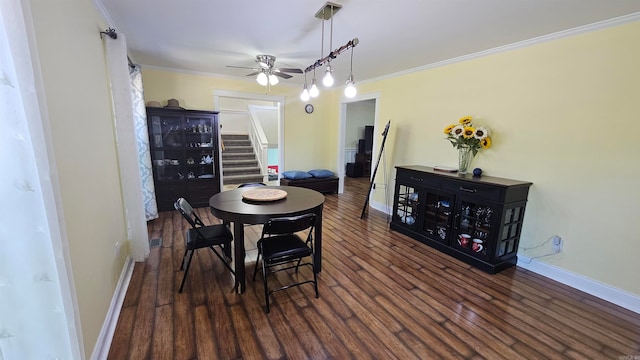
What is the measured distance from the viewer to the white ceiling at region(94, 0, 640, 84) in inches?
84.4

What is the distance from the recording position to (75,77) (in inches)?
66.0

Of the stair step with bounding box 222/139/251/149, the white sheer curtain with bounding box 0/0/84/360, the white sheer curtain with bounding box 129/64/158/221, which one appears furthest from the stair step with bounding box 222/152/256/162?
the white sheer curtain with bounding box 0/0/84/360

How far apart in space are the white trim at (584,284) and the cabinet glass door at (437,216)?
845 millimetres

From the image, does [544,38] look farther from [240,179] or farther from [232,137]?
[232,137]

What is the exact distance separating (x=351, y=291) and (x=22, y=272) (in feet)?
7.09

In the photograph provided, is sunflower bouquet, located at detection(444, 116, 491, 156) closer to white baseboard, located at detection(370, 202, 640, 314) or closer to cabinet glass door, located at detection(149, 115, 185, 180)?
white baseboard, located at detection(370, 202, 640, 314)

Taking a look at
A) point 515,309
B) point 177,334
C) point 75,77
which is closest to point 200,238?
point 177,334

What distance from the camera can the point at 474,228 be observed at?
299cm

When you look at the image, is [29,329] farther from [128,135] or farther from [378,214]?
[378,214]

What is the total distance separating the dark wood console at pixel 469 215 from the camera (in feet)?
9.09

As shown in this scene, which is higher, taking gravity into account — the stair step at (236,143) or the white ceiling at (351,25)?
the white ceiling at (351,25)

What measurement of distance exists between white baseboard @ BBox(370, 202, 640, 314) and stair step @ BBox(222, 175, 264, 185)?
561 cm

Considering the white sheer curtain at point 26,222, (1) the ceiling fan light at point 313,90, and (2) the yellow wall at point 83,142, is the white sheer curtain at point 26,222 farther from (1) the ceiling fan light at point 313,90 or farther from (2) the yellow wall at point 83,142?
(1) the ceiling fan light at point 313,90

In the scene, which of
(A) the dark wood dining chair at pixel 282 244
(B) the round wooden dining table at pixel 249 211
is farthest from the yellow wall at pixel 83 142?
(A) the dark wood dining chair at pixel 282 244
